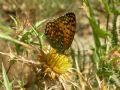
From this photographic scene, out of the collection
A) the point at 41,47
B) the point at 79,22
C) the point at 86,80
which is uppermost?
the point at 79,22

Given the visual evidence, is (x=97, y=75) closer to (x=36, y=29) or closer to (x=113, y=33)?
(x=113, y=33)

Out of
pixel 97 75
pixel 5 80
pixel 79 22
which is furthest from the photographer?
pixel 79 22

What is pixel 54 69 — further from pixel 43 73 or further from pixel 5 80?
pixel 5 80

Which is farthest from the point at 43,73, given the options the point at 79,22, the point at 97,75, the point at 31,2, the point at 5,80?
the point at 79,22

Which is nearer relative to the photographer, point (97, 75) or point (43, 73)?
point (43, 73)

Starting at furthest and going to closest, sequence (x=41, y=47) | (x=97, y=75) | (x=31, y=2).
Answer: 1. (x=31, y=2)
2. (x=97, y=75)
3. (x=41, y=47)

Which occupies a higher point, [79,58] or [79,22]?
[79,22]
